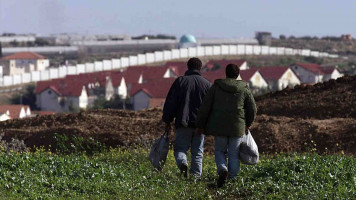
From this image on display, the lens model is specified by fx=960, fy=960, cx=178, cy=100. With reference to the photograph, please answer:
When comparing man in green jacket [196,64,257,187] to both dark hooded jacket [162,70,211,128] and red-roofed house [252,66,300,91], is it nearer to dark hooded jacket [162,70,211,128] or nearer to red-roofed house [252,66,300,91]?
dark hooded jacket [162,70,211,128]

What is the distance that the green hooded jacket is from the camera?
11.7 m

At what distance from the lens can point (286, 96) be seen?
72.4ft

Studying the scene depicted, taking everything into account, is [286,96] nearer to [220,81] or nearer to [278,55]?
[220,81]

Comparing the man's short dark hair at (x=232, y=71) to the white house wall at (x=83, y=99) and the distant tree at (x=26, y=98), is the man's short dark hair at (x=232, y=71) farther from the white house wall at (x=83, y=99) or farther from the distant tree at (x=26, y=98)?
the distant tree at (x=26, y=98)

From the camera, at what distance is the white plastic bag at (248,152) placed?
1182cm

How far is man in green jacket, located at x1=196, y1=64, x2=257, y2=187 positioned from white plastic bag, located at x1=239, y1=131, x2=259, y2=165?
62 mm

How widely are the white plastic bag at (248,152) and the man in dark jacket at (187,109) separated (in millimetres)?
703

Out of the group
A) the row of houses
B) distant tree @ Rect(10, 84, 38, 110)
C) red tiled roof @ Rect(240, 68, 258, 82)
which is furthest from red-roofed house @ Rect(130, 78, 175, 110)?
distant tree @ Rect(10, 84, 38, 110)

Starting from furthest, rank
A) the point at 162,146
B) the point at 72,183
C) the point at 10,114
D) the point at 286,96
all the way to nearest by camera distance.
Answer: the point at 10,114, the point at 286,96, the point at 162,146, the point at 72,183

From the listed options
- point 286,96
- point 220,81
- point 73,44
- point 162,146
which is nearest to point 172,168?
point 162,146

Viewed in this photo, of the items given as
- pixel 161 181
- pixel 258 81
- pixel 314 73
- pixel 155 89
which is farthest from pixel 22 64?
pixel 161 181

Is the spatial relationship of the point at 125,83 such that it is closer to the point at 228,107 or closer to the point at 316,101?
the point at 316,101

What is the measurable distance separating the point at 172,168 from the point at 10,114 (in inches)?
1885

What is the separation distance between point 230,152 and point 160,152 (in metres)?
1.22
